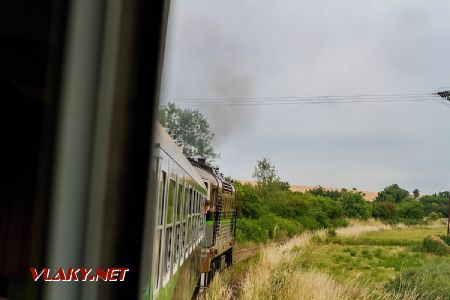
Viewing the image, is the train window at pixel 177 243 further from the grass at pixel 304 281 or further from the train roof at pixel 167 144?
the grass at pixel 304 281

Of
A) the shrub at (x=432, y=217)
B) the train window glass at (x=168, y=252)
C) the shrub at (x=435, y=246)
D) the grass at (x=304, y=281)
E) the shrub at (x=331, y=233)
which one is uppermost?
the shrub at (x=432, y=217)

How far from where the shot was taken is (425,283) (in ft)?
37.3

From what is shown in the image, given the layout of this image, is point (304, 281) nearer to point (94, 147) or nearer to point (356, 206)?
point (94, 147)

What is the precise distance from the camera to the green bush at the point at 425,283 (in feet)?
34.3

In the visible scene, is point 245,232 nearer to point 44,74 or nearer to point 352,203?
point 352,203

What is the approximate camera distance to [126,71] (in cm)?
99

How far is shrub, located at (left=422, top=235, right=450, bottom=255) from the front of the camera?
2351 cm

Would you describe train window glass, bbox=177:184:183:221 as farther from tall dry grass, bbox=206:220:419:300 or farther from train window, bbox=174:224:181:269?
tall dry grass, bbox=206:220:419:300

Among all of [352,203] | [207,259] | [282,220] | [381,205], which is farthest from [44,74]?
[381,205]

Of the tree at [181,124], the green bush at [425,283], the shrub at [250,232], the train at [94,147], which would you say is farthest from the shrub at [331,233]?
the train at [94,147]

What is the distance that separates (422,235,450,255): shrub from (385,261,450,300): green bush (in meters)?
11.6

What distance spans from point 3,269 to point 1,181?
19 centimetres

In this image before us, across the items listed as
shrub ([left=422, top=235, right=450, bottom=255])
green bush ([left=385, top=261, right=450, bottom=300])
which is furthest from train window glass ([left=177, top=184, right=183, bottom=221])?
shrub ([left=422, top=235, right=450, bottom=255])

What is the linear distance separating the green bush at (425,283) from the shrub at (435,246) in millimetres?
11591
